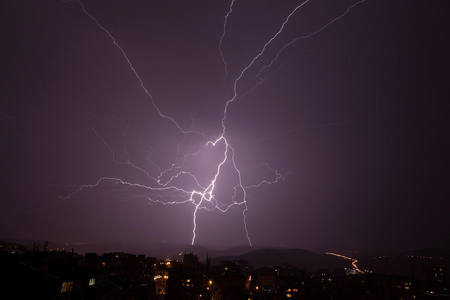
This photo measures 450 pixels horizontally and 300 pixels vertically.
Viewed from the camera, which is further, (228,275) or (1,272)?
(228,275)

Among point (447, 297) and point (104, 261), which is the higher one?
point (104, 261)

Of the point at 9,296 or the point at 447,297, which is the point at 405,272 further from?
the point at 9,296

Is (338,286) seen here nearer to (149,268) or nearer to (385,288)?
(385,288)

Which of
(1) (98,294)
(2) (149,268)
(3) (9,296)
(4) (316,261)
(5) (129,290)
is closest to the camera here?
(3) (9,296)

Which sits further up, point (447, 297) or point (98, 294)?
point (98, 294)

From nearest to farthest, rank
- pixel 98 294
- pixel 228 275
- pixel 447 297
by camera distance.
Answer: pixel 98 294
pixel 447 297
pixel 228 275

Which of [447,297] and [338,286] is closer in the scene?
[447,297]

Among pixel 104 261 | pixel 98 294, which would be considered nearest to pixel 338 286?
pixel 104 261

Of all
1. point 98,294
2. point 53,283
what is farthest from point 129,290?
point 53,283

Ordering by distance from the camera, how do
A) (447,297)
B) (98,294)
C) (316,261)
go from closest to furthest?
(98,294) < (447,297) < (316,261)
